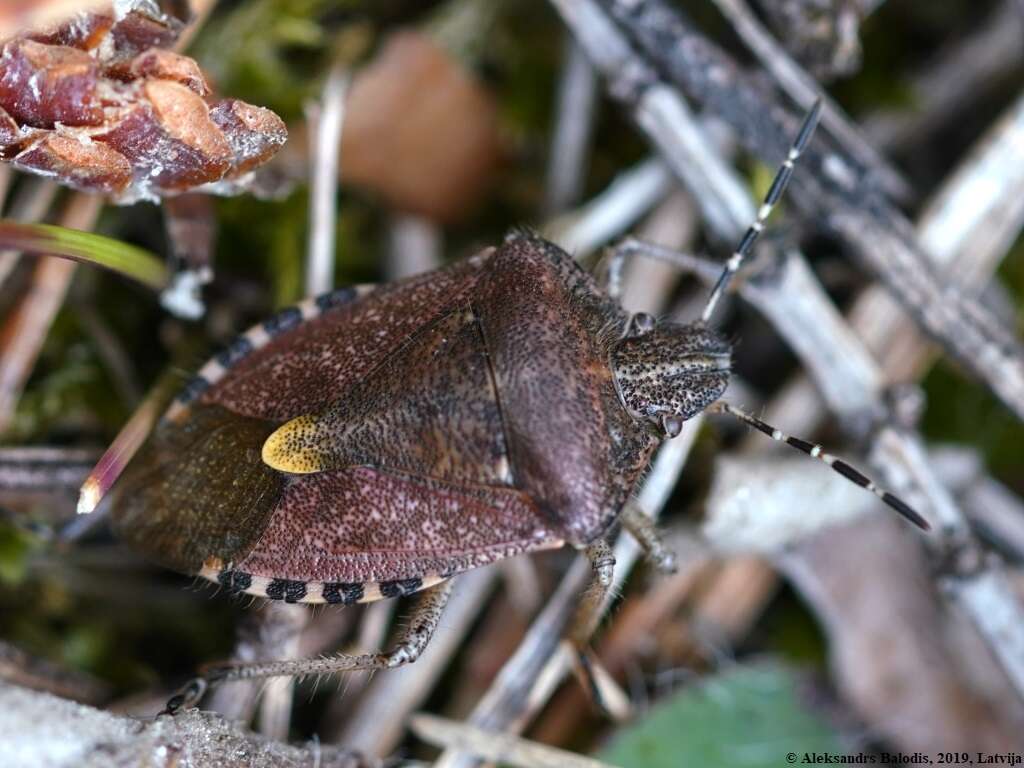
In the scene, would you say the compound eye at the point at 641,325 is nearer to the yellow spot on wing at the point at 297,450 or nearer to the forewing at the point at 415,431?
the forewing at the point at 415,431

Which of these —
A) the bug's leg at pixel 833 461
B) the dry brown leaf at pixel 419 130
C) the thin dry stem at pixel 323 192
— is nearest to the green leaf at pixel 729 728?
the bug's leg at pixel 833 461

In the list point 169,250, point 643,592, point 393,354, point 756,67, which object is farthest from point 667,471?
point 169,250

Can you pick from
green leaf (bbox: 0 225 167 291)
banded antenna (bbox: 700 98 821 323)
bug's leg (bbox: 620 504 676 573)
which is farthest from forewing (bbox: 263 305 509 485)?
banded antenna (bbox: 700 98 821 323)

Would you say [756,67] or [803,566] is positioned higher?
[756,67]

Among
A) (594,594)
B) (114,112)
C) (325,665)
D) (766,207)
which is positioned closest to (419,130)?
(766,207)

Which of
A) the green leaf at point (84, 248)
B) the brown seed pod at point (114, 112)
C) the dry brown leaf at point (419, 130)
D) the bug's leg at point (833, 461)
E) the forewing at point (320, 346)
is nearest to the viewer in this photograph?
the brown seed pod at point (114, 112)

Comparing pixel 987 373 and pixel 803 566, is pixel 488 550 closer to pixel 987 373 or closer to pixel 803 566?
pixel 803 566

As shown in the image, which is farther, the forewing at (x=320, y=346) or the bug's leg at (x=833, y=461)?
the bug's leg at (x=833, y=461)

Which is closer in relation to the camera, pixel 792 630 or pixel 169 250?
pixel 169 250
